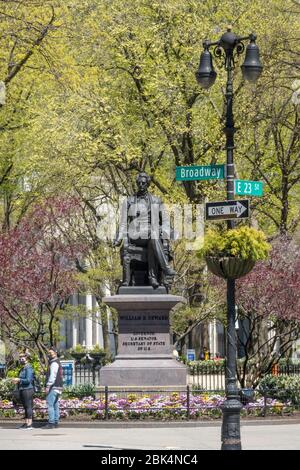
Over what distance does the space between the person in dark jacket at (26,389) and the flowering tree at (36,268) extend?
505 cm

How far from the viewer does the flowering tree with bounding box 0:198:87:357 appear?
1315 inches

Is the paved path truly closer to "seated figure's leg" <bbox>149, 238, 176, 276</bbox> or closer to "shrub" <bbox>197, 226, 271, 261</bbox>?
"shrub" <bbox>197, 226, 271, 261</bbox>

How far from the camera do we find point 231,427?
65.1 ft

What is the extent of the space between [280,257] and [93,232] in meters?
12.1

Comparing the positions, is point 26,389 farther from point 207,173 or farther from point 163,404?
point 207,173

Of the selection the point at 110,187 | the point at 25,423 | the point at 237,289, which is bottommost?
the point at 25,423

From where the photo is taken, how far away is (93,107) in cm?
4322

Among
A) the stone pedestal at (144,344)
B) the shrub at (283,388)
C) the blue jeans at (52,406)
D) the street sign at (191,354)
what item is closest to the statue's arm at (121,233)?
the stone pedestal at (144,344)

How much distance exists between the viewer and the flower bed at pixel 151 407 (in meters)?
27.2

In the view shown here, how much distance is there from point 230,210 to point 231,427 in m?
3.61

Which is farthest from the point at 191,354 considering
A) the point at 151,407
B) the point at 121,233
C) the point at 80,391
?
the point at 151,407

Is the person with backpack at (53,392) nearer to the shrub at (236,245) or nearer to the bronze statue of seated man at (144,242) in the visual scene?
the bronze statue of seated man at (144,242)
